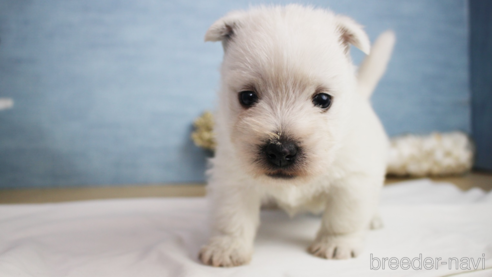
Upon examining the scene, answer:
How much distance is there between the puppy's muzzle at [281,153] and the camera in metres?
1.16

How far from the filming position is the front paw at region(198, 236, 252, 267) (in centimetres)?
136

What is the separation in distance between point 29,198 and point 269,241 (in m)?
2.13

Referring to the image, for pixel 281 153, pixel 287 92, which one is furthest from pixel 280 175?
pixel 287 92

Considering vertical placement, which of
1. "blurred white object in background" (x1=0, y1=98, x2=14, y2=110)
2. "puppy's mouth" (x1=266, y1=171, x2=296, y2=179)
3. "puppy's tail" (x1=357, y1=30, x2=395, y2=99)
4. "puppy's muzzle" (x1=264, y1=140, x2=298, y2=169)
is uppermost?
"puppy's tail" (x1=357, y1=30, x2=395, y2=99)

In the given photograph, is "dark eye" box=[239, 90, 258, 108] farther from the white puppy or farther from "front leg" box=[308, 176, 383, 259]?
"front leg" box=[308, 176, 383, 259]

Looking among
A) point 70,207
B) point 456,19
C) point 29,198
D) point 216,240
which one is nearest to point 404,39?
point 456,19

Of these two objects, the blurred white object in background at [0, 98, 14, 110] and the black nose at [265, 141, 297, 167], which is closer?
the black nose at [265, 141, 297, 167]

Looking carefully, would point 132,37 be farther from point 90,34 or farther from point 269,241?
point 269,241

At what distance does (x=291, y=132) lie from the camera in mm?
1175

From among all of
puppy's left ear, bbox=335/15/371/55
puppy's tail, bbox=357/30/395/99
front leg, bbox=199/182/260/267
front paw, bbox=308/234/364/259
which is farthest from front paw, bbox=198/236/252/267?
puppy's tail, bbox=357/30/395/99

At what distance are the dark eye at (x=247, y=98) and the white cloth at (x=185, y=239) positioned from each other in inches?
25.8

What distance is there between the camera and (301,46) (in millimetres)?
1208

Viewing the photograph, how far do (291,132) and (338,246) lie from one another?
2.02ft

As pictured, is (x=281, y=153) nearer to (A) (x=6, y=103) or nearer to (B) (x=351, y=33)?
(B) (x=351, y=33)
